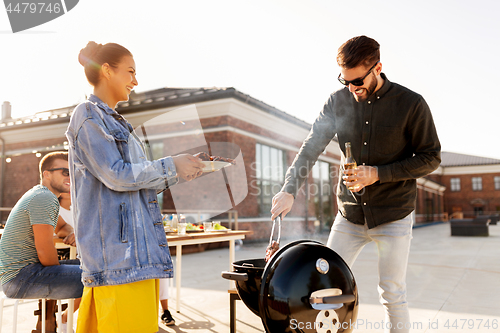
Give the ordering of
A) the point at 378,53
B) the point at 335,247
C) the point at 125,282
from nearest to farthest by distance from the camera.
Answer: the point at 125,282 < the point at 378,53 < the point at 335,247

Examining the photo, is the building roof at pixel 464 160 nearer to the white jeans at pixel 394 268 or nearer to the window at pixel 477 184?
the window at pixel 477 184

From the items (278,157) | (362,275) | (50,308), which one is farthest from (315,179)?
(50,308)

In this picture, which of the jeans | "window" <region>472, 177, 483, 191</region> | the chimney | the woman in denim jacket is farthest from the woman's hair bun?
"window" <region>472, 177, 483, 191</region>

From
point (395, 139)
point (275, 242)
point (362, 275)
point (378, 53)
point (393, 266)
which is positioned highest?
point (378, 53)

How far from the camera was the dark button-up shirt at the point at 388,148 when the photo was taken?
200cm

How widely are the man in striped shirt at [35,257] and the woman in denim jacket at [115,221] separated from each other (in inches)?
41.5

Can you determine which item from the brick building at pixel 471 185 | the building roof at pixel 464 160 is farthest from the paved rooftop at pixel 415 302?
the building roof at pixel 464 160

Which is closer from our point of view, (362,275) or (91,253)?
(91,253)

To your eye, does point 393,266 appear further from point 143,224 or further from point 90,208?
point 90,208

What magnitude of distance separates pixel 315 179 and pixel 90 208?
18.1 metres

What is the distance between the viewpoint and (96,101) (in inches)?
64.7

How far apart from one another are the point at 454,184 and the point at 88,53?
54.9m

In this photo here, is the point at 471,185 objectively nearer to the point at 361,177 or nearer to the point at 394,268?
the point at 394,268

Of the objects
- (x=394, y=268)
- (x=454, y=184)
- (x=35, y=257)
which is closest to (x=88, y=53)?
(x=35, y=257)
